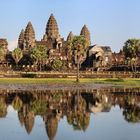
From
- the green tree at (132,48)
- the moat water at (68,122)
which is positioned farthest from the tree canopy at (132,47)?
the moat water at (68,122)

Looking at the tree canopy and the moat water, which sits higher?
the tree canopy

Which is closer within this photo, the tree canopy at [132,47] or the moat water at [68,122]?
the moat water at [68,122]

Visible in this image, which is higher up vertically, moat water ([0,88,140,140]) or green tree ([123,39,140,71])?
green tree ([123,39,140,71])

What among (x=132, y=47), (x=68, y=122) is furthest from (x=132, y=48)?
(x=68, y=122)

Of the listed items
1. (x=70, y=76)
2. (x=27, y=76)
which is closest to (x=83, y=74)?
(x=70, y=76)

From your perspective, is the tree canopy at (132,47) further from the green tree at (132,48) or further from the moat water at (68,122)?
the moat water at (68,122)

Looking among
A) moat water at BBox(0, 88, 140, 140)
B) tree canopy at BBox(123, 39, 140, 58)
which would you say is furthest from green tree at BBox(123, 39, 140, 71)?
moat water at BBox(0, 88, 140, 140)

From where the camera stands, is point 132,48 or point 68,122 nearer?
point 68,122

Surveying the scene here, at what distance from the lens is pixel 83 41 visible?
144375mm

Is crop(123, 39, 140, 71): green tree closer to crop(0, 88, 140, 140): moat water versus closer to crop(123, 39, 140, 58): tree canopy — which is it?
crop(123, 39, 140, 58): tree canopy

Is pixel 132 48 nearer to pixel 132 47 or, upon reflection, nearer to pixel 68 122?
pixel 132 47

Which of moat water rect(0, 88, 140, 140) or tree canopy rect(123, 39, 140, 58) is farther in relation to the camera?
tree canopy rect(123, 39, 140, 58)

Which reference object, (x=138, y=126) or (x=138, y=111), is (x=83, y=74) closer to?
(x=138, y=111)

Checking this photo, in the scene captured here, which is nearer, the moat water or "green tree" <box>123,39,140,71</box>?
the moat water
